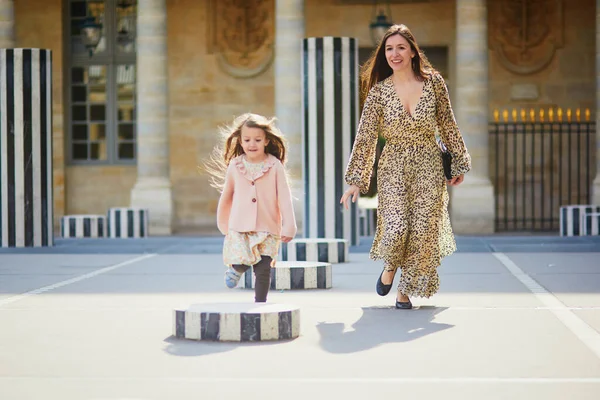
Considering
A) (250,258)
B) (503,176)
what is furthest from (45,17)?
(250,258)

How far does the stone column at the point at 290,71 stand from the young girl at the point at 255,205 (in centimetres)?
1361

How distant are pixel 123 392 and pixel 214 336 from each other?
4.97ft

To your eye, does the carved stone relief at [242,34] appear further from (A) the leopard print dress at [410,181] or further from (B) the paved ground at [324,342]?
(A) the leopard print dress at [410,181]

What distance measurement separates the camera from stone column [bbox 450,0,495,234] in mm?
21641

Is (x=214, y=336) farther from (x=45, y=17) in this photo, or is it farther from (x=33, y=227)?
(x=45, y=17)

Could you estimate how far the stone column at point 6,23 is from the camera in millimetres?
22875

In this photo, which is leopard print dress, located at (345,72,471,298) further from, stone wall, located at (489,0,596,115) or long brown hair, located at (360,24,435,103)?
stone wall, located at (489,0,596,115)

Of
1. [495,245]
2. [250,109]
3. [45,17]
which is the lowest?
[495,245]

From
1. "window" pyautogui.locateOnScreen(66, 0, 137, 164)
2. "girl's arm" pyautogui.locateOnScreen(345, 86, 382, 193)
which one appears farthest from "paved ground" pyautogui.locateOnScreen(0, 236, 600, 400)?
"window" pyautogui.locateOnScreen(66, 0, 137, 164)

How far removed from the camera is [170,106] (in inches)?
988

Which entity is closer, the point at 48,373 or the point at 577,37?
the point at 48,373

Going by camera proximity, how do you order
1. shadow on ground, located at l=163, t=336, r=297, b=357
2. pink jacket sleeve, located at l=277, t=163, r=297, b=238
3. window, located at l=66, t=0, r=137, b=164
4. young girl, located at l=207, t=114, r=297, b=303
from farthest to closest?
window, located at l=66, t=0, r=137, b=164 → young girl, located at l=207, t=114, r=297, b=303 → pink jacket sleeve, located at l=277, t=163, r=297, b=238 → shadow on ground, located at l=163, t=336, r=297, b=357

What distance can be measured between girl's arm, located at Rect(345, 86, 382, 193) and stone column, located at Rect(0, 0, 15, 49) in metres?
15.5

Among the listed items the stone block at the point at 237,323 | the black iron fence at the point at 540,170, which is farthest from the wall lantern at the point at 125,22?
the stone block at the point at 237,323
